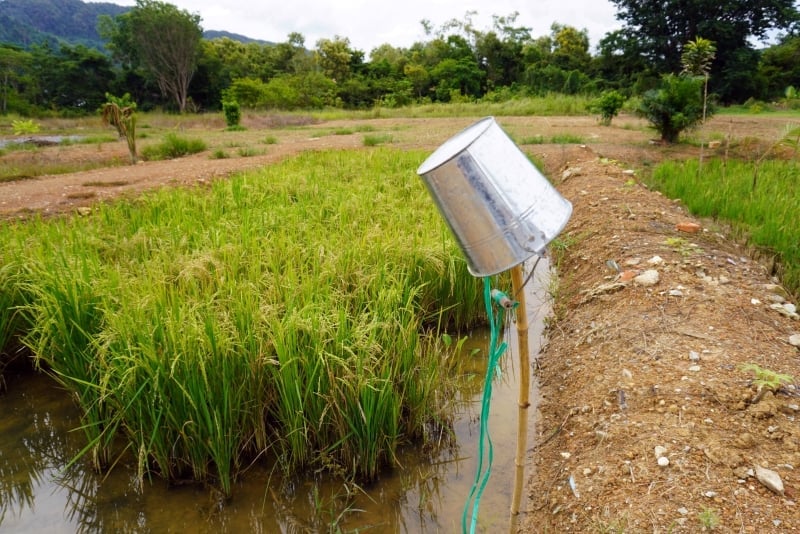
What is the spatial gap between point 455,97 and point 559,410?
24.7 m

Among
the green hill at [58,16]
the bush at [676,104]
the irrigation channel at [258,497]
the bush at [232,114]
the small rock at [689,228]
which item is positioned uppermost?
the green hill at [58,16]

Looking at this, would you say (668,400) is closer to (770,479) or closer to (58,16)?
(770,479)

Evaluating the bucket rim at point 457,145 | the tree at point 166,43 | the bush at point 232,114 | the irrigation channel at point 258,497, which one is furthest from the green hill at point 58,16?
the bucket rim at point 457,145

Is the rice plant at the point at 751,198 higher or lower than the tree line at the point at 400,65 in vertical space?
lower

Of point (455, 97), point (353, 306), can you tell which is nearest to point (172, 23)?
point (455, 97)

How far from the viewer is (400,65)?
32594mm

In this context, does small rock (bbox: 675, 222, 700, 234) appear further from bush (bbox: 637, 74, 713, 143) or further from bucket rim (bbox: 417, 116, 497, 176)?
bush (bbox: 637, 74, 713, 143)

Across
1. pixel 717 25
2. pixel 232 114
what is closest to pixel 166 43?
pixel 232 114

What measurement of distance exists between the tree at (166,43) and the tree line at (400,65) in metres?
0.07

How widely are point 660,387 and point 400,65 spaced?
3371 centimetres

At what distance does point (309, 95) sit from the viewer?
27625 mm

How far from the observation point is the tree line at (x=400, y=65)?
19.3 metres

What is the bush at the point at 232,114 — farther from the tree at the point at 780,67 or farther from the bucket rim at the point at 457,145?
the tree at the point at 780,67

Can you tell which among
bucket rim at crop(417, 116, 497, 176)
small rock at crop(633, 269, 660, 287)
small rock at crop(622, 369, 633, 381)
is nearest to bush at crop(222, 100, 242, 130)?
small rock at crop(633, 269, 660, 287)
